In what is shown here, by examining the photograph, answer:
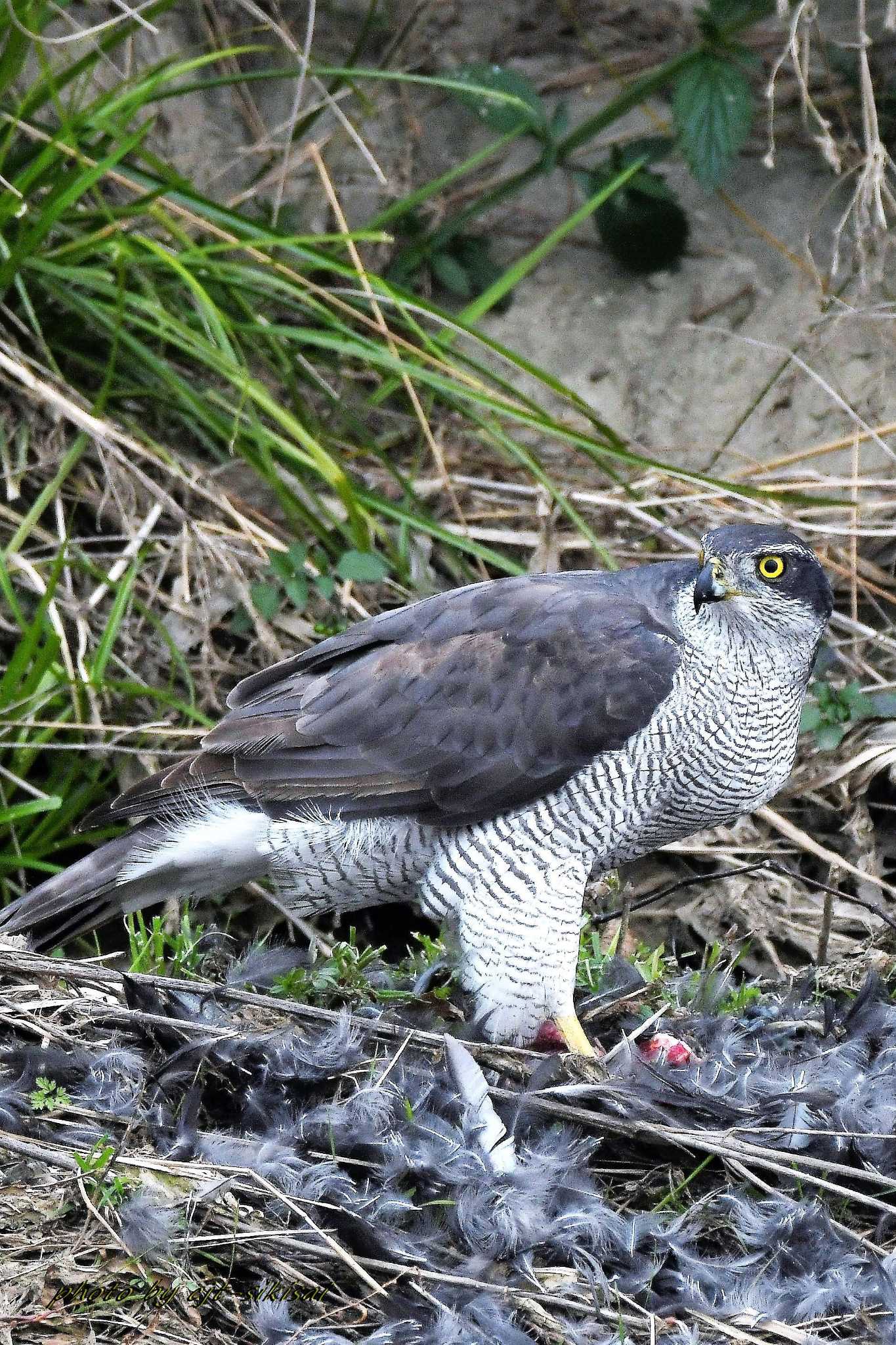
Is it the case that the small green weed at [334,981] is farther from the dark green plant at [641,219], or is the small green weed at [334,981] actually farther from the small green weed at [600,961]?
the dark green plant at [641,219]

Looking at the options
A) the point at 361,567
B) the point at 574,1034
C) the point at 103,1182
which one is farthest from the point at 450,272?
the point at 103,1182

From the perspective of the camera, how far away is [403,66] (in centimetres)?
624

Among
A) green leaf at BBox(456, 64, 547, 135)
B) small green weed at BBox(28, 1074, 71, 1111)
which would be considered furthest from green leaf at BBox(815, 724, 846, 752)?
small green weed at BBox(28, 1074, 71, 1111)

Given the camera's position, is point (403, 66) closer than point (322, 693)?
No

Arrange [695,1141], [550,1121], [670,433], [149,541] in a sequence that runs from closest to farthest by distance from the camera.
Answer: [695,1141] → [550,1121] → [149,541] → [670,433]

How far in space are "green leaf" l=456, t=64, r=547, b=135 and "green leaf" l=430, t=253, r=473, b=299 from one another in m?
0.54

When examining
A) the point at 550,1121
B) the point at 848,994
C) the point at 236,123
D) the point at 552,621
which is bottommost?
the point at 848,994

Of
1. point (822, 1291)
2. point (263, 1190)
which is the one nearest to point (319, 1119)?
point (263, 1190)

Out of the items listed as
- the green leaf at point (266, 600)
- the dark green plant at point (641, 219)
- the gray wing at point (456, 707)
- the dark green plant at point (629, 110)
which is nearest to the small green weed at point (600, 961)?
the gray wing at point (456, 707)

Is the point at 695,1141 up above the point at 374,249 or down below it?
below

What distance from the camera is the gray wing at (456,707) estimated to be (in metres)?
A: 3.41

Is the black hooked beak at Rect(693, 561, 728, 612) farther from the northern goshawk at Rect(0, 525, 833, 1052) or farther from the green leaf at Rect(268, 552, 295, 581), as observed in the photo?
the green leaf at Rect(268, 552, 295, 581)

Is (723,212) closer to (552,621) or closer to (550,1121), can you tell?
(552,621)

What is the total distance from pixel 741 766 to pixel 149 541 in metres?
2.33
